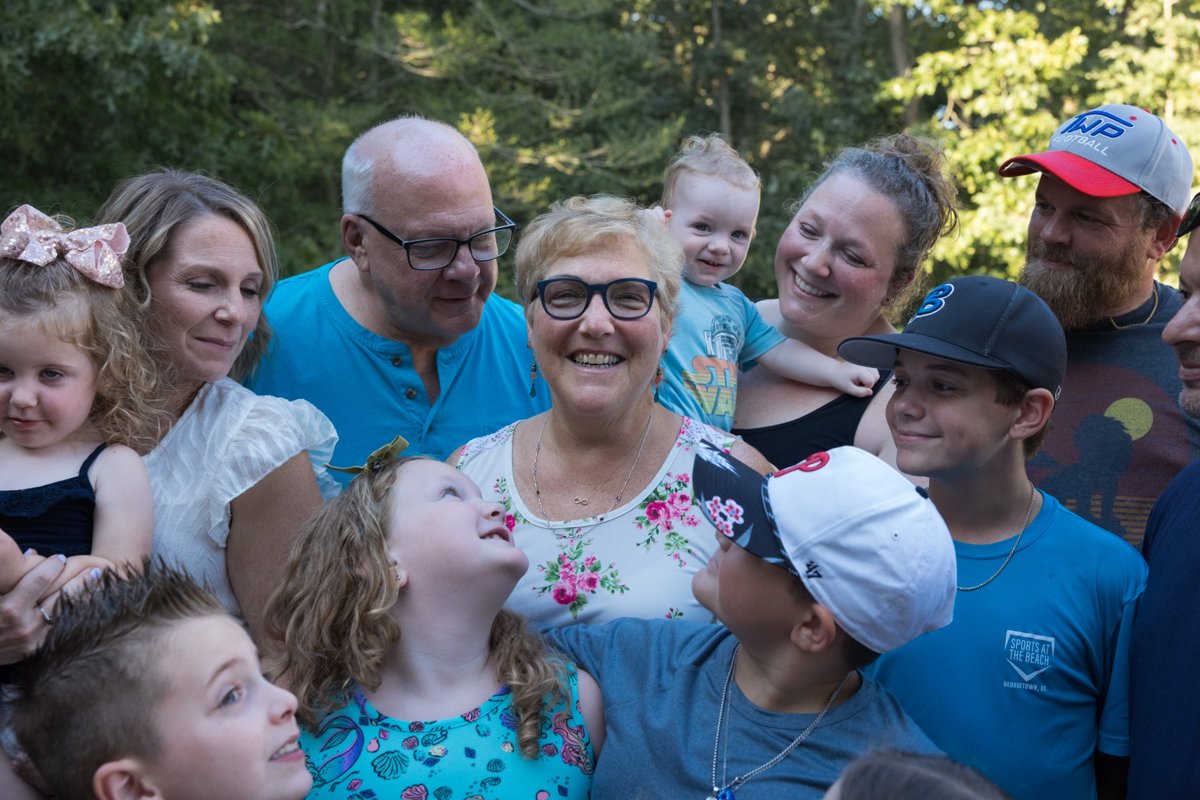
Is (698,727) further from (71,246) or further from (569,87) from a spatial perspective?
(569,87)

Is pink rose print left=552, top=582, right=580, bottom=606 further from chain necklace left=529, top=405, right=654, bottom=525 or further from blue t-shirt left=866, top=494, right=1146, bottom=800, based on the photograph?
blue t-shirt left=866, top=494, right=1146, bottom=800

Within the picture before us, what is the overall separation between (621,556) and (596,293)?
0.67 m

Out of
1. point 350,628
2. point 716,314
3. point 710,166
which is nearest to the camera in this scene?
point 350,628

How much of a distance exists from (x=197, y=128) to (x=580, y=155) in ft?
14.7

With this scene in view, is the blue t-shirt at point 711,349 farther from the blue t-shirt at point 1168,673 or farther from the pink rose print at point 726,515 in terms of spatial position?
the blue t-shirt at point 1168,673

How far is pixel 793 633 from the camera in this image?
7.50 feet

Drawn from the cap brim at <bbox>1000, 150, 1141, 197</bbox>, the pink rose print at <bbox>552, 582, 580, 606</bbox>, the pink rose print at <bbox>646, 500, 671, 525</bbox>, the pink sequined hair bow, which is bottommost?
the pink rose print at <bbox>552, 582, 580, 606</bbox>

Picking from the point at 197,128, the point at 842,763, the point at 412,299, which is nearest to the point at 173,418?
the point at 412,299

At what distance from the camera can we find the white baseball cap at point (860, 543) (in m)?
2.21

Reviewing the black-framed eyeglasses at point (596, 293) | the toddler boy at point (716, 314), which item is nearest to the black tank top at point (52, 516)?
the black-framed eyeglasses at point (596, 293)

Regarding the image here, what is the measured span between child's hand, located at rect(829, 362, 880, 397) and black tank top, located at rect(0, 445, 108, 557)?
7.29 ft

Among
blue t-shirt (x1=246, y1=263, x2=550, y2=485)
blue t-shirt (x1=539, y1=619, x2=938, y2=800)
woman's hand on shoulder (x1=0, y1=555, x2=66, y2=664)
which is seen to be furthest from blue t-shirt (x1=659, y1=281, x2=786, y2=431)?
woman's hand on shoulder (x1=0, y1=555, x2=66, y2=664)

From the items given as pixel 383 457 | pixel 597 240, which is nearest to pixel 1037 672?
pixel 597 240

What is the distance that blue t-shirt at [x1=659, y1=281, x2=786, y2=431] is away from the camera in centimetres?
371
